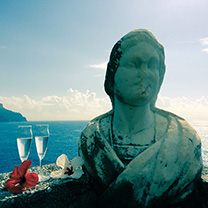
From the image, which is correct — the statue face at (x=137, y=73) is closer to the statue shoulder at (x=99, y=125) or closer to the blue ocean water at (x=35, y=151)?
the statue shoulder at (x=99, y=125)

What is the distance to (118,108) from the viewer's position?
2584 millimetres

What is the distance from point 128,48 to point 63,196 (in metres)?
2.03

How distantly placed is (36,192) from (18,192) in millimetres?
208

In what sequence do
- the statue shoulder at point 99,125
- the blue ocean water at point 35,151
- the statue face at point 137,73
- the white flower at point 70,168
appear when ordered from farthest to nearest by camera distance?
the blue ocean water at point 35,151
the white flower at point 70,168
the statue shoulder at point 99,125
the statue face at point 137,73

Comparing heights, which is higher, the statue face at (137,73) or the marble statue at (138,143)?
the statue face at (137,73)

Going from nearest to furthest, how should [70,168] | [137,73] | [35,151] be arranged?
1. [137,73]
2. [70,168]
3. [35,151]

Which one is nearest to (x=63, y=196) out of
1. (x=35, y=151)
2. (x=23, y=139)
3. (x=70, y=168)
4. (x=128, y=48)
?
(x=70, y=168)

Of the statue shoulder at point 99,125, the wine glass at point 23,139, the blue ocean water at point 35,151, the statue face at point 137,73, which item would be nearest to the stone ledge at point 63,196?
the wine glass at point 23,139

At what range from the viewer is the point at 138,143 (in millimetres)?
2416

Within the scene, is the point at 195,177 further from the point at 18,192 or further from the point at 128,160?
the point at 18,192

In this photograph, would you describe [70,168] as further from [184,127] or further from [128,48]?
[128,48]

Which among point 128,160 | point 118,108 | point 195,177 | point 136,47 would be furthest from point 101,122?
point 195,177

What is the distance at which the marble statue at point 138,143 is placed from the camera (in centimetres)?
211

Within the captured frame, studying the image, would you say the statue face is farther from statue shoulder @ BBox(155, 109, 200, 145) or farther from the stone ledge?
the stone ledge
